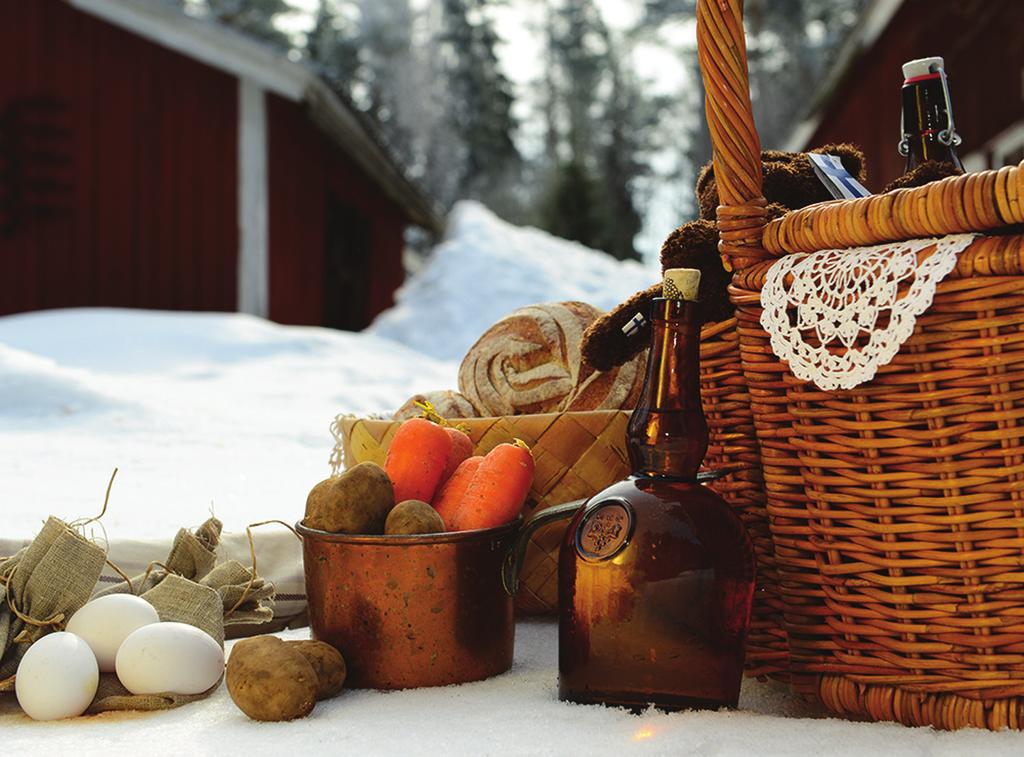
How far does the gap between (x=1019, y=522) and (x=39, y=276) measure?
26.9ft

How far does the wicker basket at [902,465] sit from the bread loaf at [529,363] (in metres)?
0.66

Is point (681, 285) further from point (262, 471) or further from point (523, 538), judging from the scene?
point (262, 471)

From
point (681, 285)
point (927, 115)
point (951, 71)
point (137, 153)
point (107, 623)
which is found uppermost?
point (951, 71)

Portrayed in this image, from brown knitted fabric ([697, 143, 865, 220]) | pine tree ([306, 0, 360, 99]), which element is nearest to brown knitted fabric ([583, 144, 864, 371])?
brown knitted fabric ([697, 143, 865, 220])

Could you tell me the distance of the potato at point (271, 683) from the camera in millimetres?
1309

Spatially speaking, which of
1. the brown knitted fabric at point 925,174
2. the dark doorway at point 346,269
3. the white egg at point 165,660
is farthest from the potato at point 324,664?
the dark doorway at point 346,269

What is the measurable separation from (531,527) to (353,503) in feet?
0.81

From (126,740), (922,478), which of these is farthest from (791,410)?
(126,740)

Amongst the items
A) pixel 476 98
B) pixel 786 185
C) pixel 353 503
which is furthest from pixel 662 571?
pixel 476 98

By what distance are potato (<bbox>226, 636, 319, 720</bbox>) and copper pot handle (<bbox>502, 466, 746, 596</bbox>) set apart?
30cm

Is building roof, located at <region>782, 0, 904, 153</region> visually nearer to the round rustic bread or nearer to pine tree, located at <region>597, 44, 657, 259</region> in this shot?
the round rustic bread

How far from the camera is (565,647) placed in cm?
133

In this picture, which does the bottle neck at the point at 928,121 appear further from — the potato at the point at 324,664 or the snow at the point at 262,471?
the potato at the point at 324,664

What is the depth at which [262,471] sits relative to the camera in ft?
10.2
